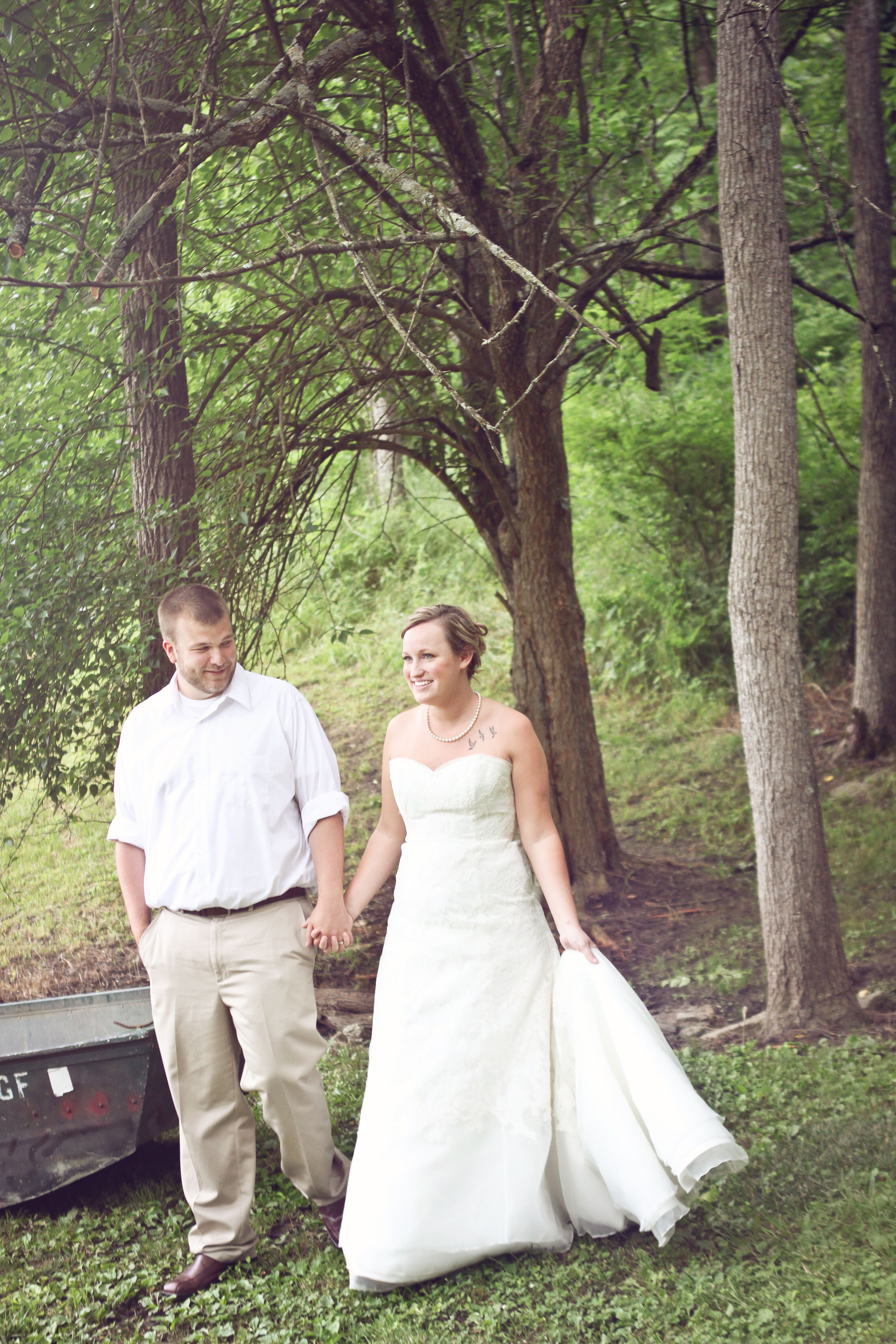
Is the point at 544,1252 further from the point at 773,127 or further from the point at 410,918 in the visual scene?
the point at 773,127

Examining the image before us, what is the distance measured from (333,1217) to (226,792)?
4.85ft

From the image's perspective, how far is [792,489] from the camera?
202 inches

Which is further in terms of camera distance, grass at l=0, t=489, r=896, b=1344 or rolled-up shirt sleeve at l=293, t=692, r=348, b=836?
rolled-up shirt sleeve at l=293, t=692, r=348, b=836

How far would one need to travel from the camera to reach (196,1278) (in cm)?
344

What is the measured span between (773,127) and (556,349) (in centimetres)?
190

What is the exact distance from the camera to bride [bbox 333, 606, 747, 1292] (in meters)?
3.24

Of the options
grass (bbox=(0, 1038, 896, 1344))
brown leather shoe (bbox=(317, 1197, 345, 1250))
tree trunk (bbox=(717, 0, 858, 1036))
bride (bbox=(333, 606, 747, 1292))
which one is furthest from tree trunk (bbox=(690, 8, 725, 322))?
brown leather shoe (bbox=(317, 1197, 345, 1250))

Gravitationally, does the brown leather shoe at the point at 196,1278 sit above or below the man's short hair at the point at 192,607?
below

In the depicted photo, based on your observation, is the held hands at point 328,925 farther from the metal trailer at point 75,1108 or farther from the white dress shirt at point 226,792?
the metal trailer at point 75,1108

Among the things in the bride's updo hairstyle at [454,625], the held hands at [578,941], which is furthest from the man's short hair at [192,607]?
the held hands at [578,941]

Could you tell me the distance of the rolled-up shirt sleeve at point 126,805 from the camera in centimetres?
366

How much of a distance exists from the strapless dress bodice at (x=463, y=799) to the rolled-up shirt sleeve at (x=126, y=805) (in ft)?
2.99

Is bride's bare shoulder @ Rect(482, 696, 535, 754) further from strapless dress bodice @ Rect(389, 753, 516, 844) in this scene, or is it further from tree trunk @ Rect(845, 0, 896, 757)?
tree trunk @ Rect(845, 0, 896, 757)

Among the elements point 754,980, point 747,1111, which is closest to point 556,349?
point 754,980
